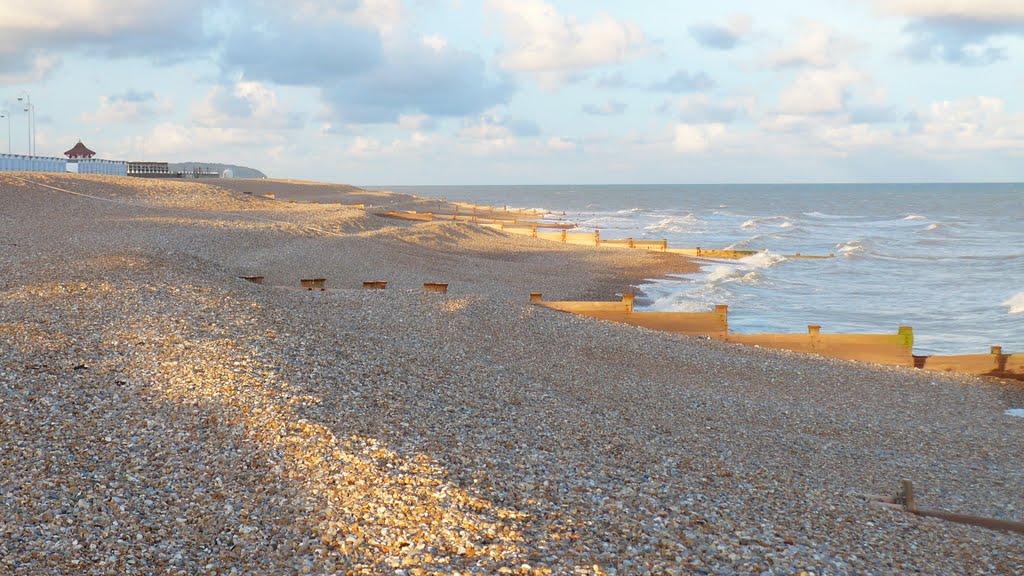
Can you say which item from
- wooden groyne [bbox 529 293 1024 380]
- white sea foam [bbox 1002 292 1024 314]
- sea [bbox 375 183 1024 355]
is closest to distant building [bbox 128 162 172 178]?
sea [bbox 375 183 1024 355]

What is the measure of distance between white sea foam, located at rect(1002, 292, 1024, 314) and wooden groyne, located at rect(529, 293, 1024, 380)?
10059 mm

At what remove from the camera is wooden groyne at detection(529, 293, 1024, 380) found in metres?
14.3

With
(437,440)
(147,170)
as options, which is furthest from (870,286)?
(147,170)

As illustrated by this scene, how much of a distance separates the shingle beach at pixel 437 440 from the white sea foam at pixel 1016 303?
35.1 ft

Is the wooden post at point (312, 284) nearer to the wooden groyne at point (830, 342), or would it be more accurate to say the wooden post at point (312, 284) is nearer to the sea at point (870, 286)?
the wooden groyne at point (830, 342)

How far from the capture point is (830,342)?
49.4 feet

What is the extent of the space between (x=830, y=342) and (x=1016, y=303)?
40.8 ft

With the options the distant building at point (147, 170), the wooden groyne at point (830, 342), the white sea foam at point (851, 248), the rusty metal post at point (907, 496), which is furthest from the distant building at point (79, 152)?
the rusty metal post at point (907, 496)

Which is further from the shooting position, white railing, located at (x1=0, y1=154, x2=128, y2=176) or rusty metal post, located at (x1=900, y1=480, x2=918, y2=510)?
white railing, located at (x1=0, y1=154, x2=128, y2=176)

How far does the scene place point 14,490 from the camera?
5980mm

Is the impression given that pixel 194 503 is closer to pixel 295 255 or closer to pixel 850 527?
pixel 850 527

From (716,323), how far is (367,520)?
34.6 ft

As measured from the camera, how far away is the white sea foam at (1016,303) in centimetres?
2294

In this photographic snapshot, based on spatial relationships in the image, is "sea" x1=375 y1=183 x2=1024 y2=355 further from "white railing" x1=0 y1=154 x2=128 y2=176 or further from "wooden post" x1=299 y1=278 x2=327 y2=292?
"white railing" x1=0 y1=154 x2=128 y2=176
